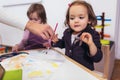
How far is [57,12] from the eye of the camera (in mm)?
2533

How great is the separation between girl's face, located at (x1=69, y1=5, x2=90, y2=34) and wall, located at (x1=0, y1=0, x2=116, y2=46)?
1072mm

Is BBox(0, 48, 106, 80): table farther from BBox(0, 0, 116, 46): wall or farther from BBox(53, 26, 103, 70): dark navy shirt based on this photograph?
BBox(0, 0, 116, 46): wall

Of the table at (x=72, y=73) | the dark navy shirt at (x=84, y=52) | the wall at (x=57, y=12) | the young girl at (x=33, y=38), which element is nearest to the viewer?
the table at (x=72, y=73)

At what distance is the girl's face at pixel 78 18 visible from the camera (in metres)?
1.18

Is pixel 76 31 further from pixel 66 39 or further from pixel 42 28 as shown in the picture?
pixel 42 28

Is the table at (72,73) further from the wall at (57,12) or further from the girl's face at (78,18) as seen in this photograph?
the wall at (57,12)

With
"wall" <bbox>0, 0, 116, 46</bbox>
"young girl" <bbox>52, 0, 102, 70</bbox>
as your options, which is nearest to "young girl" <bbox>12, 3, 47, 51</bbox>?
"young girl" <bbox>52, 0, 102, 70</bbox>

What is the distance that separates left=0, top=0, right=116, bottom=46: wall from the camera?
2205 millimetres

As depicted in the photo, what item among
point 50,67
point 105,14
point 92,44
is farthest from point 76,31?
point 105,14

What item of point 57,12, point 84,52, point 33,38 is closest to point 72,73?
point 84,52

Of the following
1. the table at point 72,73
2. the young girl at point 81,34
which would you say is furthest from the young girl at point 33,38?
the table at point 72,73

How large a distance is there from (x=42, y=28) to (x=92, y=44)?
31cm

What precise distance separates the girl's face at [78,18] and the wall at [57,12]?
1.07 m

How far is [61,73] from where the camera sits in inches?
32.7
